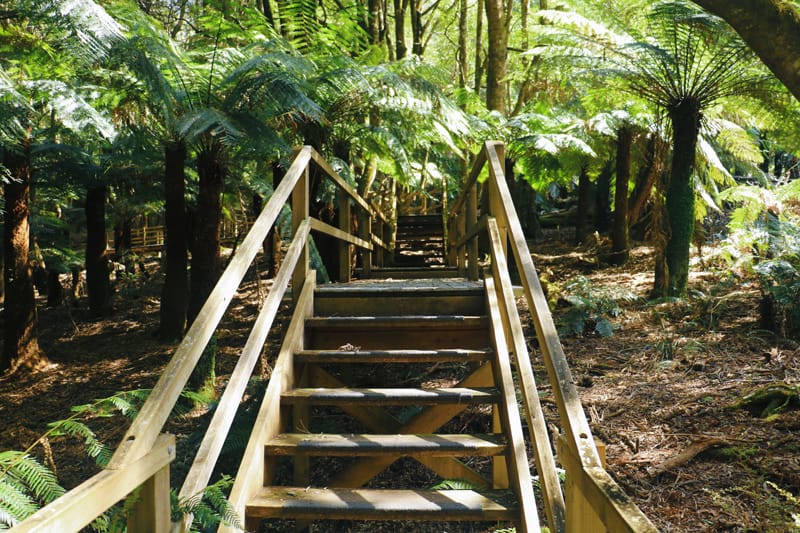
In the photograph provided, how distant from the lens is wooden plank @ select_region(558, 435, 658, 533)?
1.13 metres

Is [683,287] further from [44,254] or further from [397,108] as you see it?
[44,254]

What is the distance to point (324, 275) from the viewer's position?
5.48m

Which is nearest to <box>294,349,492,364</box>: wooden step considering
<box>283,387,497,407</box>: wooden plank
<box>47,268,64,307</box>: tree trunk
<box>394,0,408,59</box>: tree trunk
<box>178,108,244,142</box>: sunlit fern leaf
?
<box>283,387,497,407</box>: wooden plank

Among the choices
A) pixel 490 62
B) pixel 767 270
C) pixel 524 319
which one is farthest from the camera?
pixel 490 62

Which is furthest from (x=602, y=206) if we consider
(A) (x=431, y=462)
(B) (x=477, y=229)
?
(A) (x=431, y=462)

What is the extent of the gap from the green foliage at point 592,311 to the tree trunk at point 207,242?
3836mm

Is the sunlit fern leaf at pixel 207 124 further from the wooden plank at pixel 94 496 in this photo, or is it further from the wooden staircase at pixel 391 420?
the wooden plank at pixel 94 496

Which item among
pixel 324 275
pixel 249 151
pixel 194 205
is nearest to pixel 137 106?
pixel 249 151

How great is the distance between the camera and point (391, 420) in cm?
412

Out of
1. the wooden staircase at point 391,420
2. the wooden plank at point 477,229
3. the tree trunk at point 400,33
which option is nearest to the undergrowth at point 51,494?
the wooden staircase at point 391,420

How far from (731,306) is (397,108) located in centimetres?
443

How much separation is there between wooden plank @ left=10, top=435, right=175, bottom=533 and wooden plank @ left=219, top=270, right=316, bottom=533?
82 centimetres

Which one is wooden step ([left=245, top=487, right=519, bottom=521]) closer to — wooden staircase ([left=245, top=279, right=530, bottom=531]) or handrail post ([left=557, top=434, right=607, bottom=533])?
wooden staircase ([left=245, top=279, right=530, bottom=531])

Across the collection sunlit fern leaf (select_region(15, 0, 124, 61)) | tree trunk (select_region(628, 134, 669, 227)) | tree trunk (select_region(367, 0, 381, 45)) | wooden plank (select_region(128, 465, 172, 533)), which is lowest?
wooden plank (select_region(128, 465, 172, 533))
